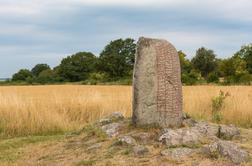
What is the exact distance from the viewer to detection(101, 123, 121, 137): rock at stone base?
333 inches

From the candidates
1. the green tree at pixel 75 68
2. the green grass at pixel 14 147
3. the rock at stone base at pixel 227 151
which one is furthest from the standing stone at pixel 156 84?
the green tree at pixel 75 68

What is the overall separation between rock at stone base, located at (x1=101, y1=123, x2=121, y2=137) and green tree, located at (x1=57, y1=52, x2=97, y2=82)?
5582 cm

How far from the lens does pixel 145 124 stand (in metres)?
8.30

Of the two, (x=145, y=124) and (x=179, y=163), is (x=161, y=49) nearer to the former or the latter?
(x=145, y=124)

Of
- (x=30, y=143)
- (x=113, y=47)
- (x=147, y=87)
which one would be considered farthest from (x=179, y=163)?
(x=113, y=47)

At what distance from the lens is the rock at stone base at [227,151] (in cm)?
688

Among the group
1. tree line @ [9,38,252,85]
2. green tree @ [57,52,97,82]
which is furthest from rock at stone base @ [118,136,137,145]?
green tree @ [57,52,97,82]

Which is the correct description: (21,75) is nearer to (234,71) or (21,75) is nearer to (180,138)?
(234,71)

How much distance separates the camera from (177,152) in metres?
7.21

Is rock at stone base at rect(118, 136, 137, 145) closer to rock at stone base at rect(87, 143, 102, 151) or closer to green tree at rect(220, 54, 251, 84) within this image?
rock at stone base at rect(87, 143, 102, 151)

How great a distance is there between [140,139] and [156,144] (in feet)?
1.05

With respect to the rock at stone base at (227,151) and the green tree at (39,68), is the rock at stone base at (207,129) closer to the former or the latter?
the rock at stone base at (227,151)

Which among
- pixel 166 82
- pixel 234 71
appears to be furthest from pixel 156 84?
pixel 234 71

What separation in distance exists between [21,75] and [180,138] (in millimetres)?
69049
